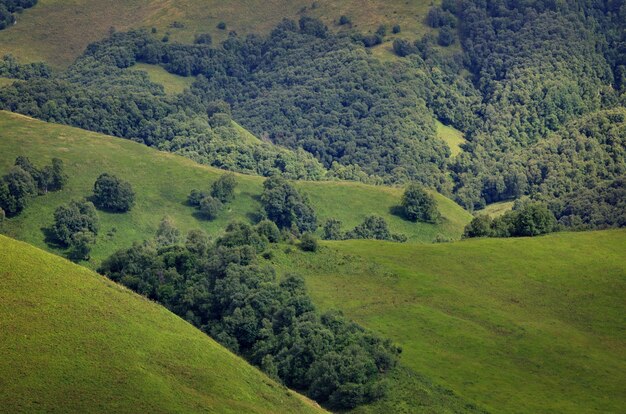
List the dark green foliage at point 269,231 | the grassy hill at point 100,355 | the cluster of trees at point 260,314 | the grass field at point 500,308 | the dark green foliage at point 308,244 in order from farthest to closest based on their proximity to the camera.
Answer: the dark green foliage at point 269,231 → the dark green foliage at point 308,244 → the grass field at point 500,308 → the cluster of trees at point 260,314 → the grassy hill at point 100,355

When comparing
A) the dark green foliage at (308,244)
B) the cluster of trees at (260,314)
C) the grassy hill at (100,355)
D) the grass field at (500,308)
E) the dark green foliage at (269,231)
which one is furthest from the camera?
the dark green foliage at (269,231)

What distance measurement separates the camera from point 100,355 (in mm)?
115188

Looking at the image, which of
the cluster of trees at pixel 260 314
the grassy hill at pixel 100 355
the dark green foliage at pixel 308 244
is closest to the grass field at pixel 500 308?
the dark green foliage at pixel 308 244

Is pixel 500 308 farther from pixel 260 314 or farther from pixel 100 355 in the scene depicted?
pixel 100 355

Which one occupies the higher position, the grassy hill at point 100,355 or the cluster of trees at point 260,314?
the grassy hill at point 100,355

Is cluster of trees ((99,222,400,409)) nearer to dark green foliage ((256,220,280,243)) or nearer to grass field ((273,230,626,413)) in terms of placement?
dark green foliage ((256,220,280,243))

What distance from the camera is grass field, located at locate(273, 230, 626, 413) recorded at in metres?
145

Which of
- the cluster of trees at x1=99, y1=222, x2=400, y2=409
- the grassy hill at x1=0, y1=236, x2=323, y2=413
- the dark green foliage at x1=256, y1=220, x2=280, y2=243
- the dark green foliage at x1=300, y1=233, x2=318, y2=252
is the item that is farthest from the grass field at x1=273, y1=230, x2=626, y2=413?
the grassy hill at x1=0, y1=236, x2=323, y2=413

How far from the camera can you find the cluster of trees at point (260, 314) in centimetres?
14450

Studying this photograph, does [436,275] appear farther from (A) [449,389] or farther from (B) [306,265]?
(A) [449,389]

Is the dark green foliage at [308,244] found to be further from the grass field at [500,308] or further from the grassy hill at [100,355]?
the grassy hill at [100,355]

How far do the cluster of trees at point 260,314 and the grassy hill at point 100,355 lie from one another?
10037 mm

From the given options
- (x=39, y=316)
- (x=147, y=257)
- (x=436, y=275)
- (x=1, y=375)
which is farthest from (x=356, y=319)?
(x=1, y=375)

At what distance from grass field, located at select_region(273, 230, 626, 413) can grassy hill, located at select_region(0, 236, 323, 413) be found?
2588cm
